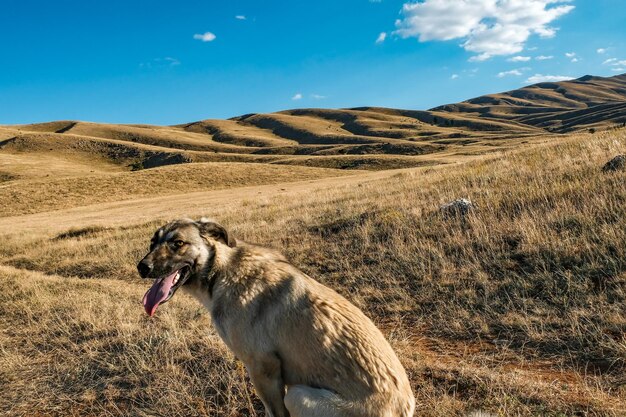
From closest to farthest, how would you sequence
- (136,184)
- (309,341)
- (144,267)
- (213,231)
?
(309,341) < (144,267) < (213,231) < (136,184)

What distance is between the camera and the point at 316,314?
358cm

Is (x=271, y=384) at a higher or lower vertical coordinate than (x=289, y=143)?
lower

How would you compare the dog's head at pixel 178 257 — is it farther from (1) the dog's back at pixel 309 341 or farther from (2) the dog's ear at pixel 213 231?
(1) the dog's back at pixel 309 341

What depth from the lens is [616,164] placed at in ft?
35.0

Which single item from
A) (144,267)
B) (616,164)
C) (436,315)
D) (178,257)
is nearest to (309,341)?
(178,257)

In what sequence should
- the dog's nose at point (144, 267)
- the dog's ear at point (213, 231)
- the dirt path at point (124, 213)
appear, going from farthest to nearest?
the dirt path at point (124, 213)
the dog's ear at point (213, 231)
the dog's nose at point (144, 267)

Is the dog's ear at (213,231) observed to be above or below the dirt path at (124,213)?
above

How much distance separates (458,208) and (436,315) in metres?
4.40

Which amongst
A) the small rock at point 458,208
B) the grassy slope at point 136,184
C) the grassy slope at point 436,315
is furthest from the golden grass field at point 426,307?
the grassy slope at point 136,184

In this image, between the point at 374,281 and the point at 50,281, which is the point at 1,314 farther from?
the point at 374,281

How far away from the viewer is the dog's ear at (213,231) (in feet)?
14.0

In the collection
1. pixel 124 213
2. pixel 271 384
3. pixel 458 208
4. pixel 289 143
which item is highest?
pixel 289 143

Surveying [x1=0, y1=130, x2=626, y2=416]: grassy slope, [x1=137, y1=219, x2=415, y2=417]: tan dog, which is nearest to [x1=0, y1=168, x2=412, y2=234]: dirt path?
[x1=0, y1=130, x2=626, y2=416]: grassy slope

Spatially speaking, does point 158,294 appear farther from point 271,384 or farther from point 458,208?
point 458,208
